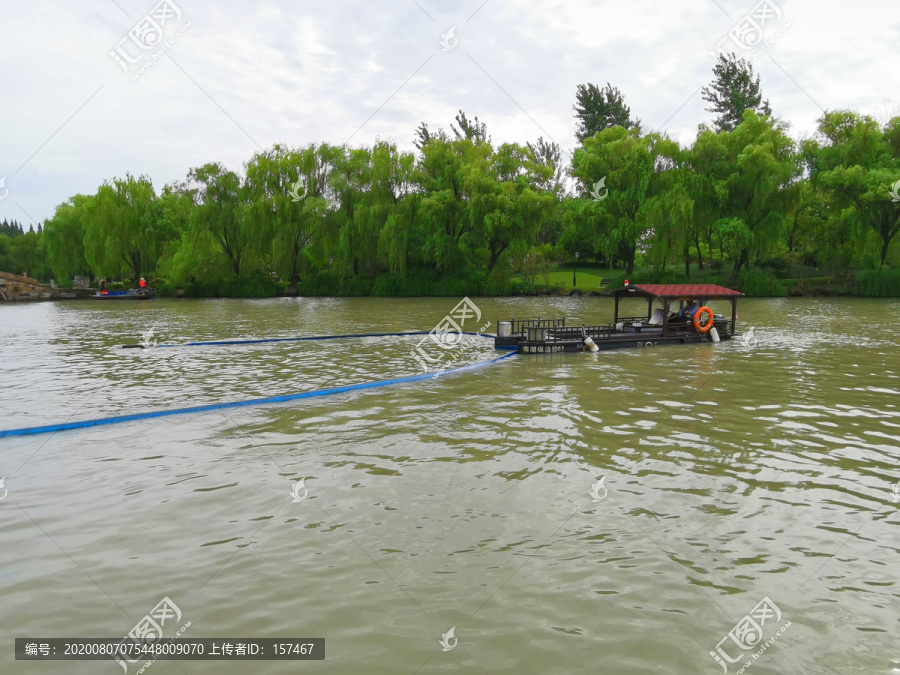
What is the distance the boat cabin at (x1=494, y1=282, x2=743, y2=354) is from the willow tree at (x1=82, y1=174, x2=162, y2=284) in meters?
51.4

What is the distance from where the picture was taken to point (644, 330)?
953 inches

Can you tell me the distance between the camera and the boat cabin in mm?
21297

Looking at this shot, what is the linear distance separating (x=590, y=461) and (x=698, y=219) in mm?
46626

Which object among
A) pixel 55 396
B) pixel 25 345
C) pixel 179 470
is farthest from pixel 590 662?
pixel 25 345

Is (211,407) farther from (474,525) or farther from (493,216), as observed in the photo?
(493,216)

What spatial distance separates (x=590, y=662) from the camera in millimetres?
4664

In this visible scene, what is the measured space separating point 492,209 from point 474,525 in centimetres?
4846

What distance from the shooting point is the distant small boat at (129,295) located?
196 ft

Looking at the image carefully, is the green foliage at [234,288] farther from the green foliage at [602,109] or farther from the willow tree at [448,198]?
the green foliage at [602,109]

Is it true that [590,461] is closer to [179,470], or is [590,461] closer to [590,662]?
[590,662]

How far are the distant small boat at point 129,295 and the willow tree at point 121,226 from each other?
7.42ft

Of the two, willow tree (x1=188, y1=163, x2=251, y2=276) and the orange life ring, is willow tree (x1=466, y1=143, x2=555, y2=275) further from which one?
the orange life ring

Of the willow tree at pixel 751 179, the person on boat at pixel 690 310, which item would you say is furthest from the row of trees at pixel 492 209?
the person on boat at pixel 690 310

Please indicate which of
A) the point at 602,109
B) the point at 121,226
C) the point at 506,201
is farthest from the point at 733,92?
the point at 121,226
